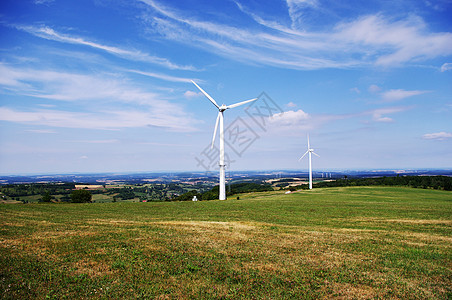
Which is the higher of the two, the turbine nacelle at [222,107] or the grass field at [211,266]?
the turbine nacelle at [222,107]

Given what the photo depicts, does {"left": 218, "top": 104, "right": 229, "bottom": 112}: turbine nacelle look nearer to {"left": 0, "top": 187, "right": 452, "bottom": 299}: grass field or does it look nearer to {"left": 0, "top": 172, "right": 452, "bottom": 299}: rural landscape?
{"left": 0, "top": 172, "right": 452, "bottom": 299}: rural landscape

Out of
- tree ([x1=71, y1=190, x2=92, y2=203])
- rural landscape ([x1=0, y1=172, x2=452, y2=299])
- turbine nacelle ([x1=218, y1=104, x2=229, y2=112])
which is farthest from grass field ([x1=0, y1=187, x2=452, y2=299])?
turbine nacelle ([x1=218, y1=104, x2=229, y2=112])

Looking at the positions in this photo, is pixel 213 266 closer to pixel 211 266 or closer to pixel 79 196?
pixel 211 266

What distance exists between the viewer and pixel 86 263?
38.5ft

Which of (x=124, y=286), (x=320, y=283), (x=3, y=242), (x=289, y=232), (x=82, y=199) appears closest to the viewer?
(x=124, y=286)

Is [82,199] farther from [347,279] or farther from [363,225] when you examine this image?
[347,279]

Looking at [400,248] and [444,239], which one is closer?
[400,248]

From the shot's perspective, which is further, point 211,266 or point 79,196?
point 79,196

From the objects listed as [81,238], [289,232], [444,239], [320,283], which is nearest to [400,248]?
[444,239]

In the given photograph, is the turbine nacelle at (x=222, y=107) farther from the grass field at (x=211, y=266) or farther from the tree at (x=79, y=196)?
the grass field at (x=211, y=266)

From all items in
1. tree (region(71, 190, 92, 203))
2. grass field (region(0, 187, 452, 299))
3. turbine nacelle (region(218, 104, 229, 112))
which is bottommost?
tree (region(71, 190, 92, 203))

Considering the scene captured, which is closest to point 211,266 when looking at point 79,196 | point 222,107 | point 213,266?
point 213,266

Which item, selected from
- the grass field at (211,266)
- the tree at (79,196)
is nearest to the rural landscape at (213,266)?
the grass field at (211,266)

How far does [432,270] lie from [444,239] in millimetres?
9694
